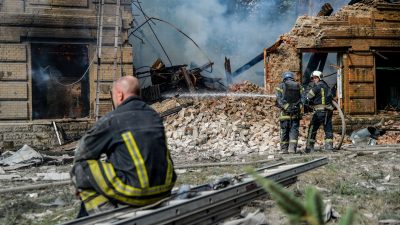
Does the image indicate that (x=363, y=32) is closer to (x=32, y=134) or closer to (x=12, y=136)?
(x=32, y=134)

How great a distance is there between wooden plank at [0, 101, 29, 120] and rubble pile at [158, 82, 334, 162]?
4.06 metres

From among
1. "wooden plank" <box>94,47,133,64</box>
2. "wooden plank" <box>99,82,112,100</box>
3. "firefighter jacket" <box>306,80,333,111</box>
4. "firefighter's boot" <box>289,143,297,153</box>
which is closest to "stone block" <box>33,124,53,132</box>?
"wooden plank" <box>99,82,112,100</box>

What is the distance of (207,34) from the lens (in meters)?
23.3

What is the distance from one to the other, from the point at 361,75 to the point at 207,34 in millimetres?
9687

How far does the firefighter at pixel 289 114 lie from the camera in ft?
35.8

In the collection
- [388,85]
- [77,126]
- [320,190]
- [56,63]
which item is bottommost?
[320,190]

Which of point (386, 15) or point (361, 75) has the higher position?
point (386, 15)

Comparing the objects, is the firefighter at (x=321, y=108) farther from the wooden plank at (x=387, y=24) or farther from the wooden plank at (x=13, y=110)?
the wooden plank at (x=13, y=110)

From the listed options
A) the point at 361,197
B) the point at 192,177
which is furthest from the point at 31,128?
the point at 361,197

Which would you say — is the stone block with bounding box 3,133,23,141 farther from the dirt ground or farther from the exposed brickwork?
the exposed brickwork

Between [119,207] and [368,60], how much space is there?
13.7m

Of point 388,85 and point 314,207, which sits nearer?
point 314,207

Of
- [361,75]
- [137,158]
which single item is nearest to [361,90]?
[361,75]

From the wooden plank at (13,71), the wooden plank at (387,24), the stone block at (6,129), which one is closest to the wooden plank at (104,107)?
the wooden plank at (13,71)
